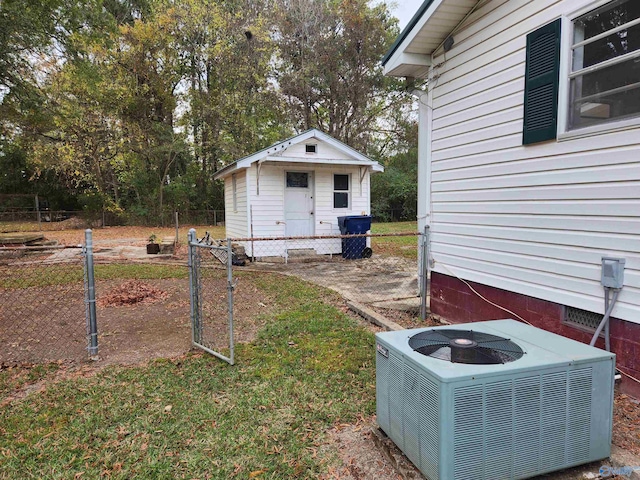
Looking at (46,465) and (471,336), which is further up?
(471,336)

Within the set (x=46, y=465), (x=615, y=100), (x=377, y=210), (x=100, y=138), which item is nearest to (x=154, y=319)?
(x=46, y=465)

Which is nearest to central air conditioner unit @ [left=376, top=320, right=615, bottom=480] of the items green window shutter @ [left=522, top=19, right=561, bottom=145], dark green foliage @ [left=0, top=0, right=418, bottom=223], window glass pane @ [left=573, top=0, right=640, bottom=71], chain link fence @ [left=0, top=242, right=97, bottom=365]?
green window shutter @ [left=522, top=19, right=561, bottom=145]

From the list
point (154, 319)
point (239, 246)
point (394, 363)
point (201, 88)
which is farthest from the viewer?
point (201, 88)

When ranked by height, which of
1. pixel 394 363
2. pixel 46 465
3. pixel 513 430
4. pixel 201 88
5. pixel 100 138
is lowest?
pixel 46 465

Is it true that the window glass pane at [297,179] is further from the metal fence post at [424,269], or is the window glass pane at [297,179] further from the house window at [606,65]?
the house window at [606,65]

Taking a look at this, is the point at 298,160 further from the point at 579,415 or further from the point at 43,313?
the point at 579,415

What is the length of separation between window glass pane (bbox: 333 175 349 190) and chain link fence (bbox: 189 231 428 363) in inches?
61.7

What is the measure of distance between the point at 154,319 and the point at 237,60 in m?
19.8

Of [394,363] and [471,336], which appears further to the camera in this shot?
[471,336]

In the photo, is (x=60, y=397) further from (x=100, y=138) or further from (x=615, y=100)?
(x=100, y=138)

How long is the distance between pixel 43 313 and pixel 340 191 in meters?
7.53

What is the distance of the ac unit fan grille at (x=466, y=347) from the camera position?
197 cm

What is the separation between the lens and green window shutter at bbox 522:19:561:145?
3154mm

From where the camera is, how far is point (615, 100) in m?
2.79
